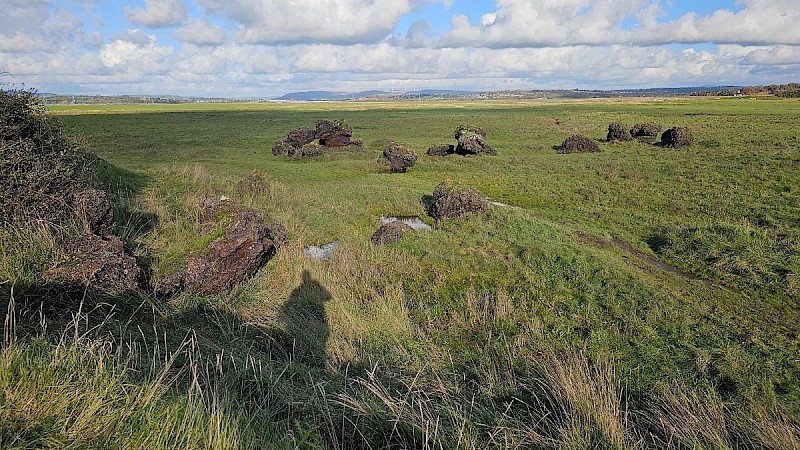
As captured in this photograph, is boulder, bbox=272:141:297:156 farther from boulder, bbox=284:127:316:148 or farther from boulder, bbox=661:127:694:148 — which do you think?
boulder, bbox=661:127:694:148

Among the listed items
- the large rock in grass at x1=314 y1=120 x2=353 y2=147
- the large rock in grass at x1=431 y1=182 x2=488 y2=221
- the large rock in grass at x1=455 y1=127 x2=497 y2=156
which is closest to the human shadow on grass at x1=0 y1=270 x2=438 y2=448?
the large rock in grass at x1=431 y1=182 x2=488 y2=221

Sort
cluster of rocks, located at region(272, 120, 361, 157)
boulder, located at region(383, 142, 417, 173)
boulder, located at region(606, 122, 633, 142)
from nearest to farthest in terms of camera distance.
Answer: boulder, located at region(383, 142, 417, 173) < cluster of rocks, located at region(272, 120, 361, 157) < boulder, located at region(606, 122, 633, 142)

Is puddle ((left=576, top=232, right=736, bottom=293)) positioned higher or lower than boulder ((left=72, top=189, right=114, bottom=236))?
lower

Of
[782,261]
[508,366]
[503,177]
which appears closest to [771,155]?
[503,177]

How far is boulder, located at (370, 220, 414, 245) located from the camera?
53.7 feet

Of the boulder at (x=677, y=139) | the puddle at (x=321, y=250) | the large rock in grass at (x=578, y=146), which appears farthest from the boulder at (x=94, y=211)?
the boulder at (x=677, y=139)

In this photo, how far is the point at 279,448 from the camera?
14.6 feet

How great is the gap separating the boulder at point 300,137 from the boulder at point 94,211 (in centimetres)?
3070

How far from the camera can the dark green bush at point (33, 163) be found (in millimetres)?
8820

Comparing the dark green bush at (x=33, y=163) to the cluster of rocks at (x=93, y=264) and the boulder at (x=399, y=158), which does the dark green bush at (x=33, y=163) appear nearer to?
the cluster of rocks at (x=93, y=264)

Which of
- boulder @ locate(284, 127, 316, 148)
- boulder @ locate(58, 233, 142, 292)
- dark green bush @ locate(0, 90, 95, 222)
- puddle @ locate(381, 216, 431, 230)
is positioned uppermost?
dark green bush @ locate(0, 90, 95, 222)

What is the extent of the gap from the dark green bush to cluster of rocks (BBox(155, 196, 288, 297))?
2666 mm

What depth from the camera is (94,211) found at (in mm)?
10031

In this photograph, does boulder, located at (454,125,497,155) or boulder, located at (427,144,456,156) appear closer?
boulder, located at (454,125,497,155)
